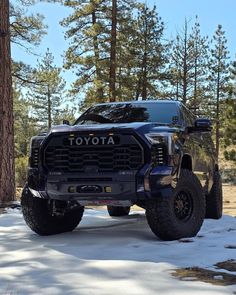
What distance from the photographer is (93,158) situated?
20.5 feet

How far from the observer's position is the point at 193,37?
45.5 m

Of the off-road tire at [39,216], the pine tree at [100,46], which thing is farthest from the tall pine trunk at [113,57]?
the off-road tire at [39,216]

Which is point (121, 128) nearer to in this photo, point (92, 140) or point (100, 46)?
point (92, 140)

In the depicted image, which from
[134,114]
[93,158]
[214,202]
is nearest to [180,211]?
[93,158]

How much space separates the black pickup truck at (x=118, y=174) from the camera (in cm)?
606

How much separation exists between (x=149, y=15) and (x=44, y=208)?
32.2 meters

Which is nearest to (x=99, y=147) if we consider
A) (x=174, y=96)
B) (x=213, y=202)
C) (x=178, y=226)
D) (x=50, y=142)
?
(x=50, y=142)

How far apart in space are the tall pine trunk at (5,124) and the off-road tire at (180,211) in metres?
5.44

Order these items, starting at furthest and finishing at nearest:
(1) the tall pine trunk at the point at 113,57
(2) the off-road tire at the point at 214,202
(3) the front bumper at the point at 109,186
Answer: (1) the tall pine trunk at the point at 113,57
(2) the off-road tire at the point at 214,202
(3) the front bumper at the point at 109,186

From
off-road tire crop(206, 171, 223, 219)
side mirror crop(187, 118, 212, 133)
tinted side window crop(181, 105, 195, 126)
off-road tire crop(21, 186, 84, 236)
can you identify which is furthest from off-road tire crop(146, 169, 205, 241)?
off-road tire crop(206, 171, 223, 219)

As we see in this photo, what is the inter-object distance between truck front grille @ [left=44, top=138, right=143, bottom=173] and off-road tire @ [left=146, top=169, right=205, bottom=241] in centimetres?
60

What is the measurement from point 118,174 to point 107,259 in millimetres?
1202

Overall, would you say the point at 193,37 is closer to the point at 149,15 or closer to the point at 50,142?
the point at 149,15

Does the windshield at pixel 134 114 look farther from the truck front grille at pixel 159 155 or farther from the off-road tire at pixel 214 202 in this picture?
the off-road tire at pixel 214 202
